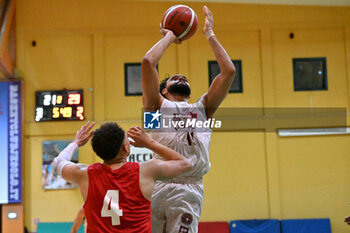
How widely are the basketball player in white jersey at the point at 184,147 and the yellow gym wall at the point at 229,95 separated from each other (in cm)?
634

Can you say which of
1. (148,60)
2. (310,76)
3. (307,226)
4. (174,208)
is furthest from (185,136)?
(310,76)

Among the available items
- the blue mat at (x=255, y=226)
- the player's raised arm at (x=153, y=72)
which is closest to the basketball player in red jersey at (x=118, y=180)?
the player's raised arm at (x=153, y=72)

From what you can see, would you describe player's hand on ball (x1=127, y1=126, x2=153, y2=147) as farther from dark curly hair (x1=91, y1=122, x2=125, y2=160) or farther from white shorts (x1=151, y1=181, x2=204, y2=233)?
white shorts (x1=151, y1=181, x2=204, y2=233)

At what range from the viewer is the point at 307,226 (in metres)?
9.25

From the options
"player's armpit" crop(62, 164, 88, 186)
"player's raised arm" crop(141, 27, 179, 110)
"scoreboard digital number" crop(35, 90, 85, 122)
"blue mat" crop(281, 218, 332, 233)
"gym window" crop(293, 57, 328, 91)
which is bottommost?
"blue mat" crop(281, 218, 332, 233)

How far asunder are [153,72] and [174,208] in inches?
40.3

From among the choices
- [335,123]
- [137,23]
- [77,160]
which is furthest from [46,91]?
[335,123]

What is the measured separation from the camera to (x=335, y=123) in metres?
9.76

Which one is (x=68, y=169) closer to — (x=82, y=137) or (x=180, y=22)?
(x=82, y=137)

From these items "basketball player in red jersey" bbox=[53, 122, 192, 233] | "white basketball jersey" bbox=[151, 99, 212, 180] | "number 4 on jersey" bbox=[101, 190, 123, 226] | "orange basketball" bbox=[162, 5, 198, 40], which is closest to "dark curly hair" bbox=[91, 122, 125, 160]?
"basketball player in red jersey" bbox=[53, 122, 192, 233]

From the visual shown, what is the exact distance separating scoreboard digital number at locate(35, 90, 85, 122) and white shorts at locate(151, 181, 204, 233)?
6.37 metres

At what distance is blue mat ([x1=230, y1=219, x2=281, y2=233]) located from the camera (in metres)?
9.19

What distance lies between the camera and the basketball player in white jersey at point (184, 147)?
3197 mm

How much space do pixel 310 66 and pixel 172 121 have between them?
7.40m
